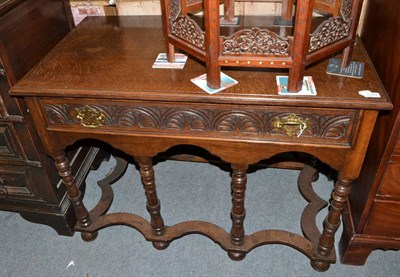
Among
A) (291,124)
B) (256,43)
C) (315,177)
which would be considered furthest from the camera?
(315,177)

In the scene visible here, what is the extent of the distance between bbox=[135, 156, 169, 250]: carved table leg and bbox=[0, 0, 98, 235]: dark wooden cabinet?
443 millimetres

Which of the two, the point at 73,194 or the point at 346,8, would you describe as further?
the point at 73,194

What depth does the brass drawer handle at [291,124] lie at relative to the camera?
4.05ft

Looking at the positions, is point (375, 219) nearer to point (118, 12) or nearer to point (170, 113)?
point (170, 113)

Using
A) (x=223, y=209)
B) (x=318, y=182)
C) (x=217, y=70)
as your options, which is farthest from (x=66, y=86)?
(x=318, y=182)

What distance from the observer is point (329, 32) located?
1.16m

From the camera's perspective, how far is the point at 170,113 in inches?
51.3

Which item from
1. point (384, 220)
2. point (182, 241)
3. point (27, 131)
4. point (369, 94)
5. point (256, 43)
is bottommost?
point (182, 241)

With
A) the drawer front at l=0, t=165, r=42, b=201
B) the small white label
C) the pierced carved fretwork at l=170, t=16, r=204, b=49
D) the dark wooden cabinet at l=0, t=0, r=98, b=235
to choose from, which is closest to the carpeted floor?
the dark wooden cabinet at l=0, t=0, r=98, b=235

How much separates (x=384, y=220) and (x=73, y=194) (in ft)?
4.33

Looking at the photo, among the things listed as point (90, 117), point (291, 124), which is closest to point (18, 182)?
point (90, 117)

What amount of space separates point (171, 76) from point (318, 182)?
119 cm

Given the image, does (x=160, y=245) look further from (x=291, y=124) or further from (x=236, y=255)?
(x=291, y=124)

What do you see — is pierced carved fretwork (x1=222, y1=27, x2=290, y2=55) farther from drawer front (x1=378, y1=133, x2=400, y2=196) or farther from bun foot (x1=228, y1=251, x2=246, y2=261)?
bun foot (x1=228, y1=251, x2=246, y2=261)
